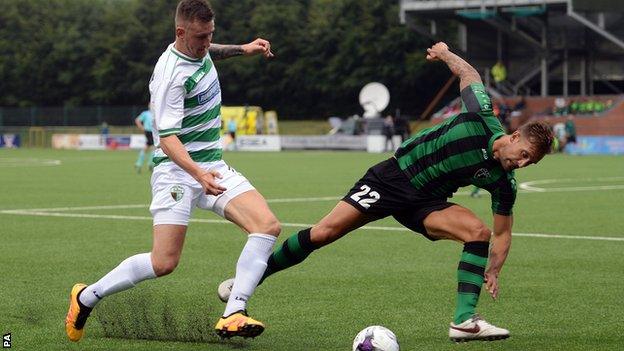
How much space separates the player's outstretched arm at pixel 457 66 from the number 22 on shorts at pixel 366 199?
986 mm

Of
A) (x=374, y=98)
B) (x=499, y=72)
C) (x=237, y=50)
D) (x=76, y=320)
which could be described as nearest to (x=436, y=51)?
(x=237, y=50)

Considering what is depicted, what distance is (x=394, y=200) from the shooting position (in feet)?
29.2

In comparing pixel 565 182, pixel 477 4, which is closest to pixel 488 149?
pixel 565 182

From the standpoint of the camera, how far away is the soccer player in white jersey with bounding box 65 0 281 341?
8055mm

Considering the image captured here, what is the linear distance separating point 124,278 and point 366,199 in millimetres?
1868

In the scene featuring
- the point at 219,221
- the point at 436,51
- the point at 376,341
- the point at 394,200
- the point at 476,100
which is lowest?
the point at 219,221

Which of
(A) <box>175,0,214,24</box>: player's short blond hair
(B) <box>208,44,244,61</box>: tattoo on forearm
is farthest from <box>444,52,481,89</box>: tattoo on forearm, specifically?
(A) <box>175,0,214,24</box>: player's short blond hair

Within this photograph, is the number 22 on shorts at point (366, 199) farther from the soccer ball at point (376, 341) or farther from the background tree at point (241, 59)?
the background tree at point (241, 59)

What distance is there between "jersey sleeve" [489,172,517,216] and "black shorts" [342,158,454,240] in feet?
1.18

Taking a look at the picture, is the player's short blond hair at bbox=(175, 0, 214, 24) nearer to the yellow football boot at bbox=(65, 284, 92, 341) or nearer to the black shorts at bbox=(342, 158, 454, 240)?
the black shorts at bbox=(342, 158, 454, 240)

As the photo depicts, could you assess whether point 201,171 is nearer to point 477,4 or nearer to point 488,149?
point 488,149

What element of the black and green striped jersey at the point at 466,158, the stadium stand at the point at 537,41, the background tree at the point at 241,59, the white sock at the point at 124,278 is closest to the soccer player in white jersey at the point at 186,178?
the white sock at the point at 124,278

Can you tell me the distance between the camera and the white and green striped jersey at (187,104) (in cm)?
807

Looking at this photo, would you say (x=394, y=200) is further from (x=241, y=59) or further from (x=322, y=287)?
(x=241, y=59)
